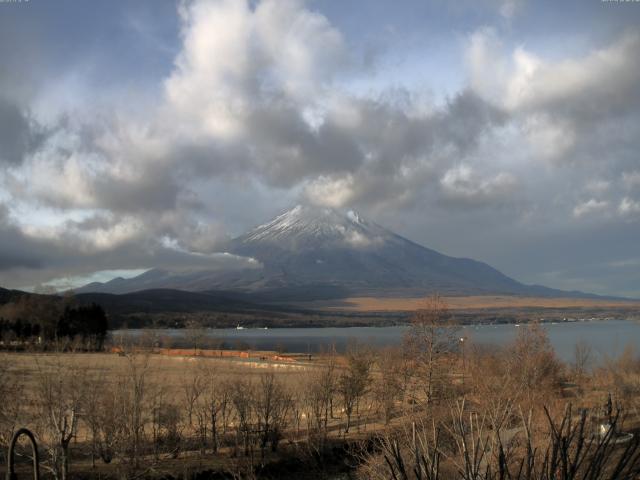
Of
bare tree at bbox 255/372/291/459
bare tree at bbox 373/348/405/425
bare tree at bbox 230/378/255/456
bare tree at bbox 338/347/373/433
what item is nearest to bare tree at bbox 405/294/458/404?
bare tree at bbox 373/348/405/425

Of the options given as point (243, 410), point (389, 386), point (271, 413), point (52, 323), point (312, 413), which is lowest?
point (312, 413)

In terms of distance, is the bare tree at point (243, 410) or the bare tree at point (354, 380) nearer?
the bare tree at point (243, 410)

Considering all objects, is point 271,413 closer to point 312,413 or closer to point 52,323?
point 312,413

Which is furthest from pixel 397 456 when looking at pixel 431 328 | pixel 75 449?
pixel 431 328

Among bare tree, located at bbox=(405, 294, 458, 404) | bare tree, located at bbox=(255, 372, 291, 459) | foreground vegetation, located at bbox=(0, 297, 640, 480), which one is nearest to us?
foreground vegetation, located at bbox=(0, 297, 640, 480)

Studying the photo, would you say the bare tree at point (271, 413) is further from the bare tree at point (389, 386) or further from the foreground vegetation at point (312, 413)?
the bare tree at point (389, 386)

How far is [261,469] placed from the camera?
2541cm

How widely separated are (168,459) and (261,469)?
3.86m

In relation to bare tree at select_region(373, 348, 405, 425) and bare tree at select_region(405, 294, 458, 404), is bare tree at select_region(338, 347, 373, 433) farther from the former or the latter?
bare tree at select_region(405, 294, 458, 404)

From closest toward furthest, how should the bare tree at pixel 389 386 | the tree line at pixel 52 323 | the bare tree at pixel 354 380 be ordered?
the bare tree at pixel 389 386 < the bare tree at pixel 354 380 < the tree line at pixel 52 323

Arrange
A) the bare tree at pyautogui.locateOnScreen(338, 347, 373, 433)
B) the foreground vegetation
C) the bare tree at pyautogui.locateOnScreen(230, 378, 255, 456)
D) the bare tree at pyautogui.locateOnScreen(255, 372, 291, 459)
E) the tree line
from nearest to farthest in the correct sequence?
the foreground vegetation, the bare tree at pyautogui.locateOnScreen(230, 378, 255, 456), the bare tree at pyautogui.locateOnScreen(255, 372, 291, 459), the bare tree at pyautogui.locateOnScreen(338, 347, 373, 433), the tree line

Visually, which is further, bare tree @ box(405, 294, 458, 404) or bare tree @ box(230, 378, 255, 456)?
bare tree @ box(405, 294, 458, 404)

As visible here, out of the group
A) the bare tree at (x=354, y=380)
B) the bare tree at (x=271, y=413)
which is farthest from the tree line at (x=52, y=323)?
the bare tree at (x=271, y=413)

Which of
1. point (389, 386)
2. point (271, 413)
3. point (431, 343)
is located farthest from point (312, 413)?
point (431, 343)
